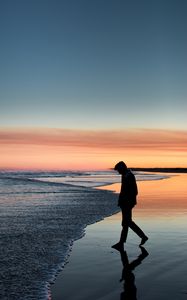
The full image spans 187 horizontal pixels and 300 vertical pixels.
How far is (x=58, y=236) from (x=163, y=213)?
18.4 ft

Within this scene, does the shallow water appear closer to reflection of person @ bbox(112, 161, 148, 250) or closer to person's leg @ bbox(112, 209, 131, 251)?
person's leg @ bbox(112, 209, 131, 251)

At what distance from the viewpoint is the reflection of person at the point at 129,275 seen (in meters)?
6.10

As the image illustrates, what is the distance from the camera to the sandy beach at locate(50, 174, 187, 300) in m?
6.28

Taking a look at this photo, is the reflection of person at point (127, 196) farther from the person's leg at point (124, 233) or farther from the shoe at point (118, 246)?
the shoe at point (118, 246)

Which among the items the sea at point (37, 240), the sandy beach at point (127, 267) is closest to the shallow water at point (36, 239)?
the sea at point (37, 240)

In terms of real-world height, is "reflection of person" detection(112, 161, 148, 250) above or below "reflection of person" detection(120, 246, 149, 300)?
above

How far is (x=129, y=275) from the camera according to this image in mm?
7281

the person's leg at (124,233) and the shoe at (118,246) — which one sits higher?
the person's leg at (124,233)

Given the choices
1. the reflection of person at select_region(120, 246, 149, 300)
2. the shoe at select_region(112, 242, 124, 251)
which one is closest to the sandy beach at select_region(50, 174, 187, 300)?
the reflection of person at select_region(120, 246, 149, 300)

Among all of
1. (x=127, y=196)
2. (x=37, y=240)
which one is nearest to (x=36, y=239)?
(x=37, y=240)

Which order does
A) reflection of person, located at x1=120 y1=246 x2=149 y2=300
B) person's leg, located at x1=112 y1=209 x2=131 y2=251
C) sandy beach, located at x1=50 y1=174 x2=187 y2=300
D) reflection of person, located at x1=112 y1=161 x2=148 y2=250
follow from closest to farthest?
reflection of person, located at x1=120 y1=246 x2=149 y2=300, sandy beach, located at x1=50 y1=174 x2=187 y2=300, person's leg, located at x1=112 y1=209 x2=131 y2=251, reflection of person, located at x1=112 y1=161 x2=148 y2=250

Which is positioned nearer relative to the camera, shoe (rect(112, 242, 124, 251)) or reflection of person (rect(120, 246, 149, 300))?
reflection of person (rect(120, 246, 149, 300))

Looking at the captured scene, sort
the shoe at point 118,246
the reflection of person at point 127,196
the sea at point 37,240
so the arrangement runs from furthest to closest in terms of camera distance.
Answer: the reflection of person at point 127,196, the shoe at point 118,246, the sea at point 37,240

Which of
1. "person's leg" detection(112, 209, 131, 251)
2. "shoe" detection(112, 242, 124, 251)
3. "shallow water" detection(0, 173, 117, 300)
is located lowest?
"shallow water" detection(0, 173, 117, 300)
